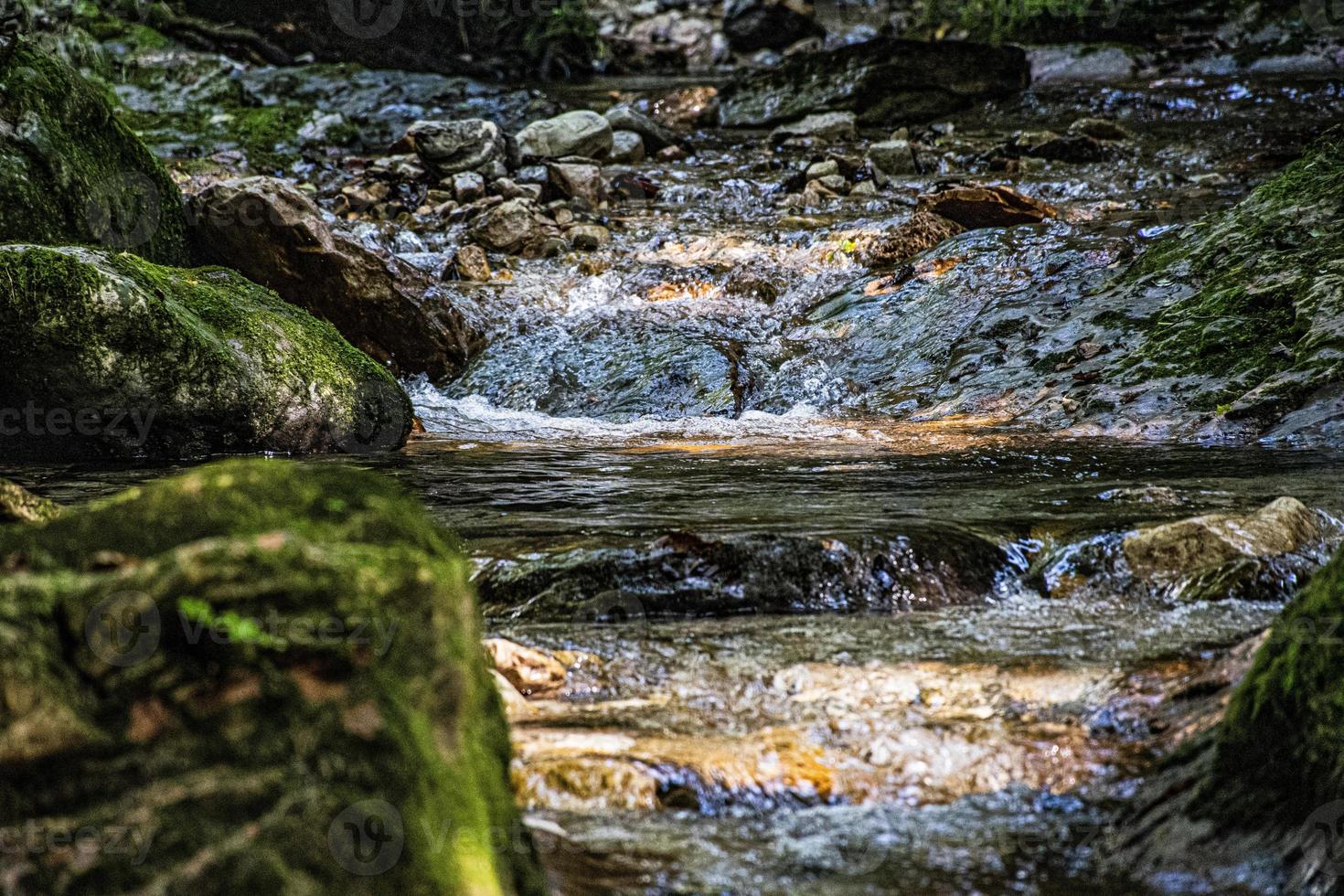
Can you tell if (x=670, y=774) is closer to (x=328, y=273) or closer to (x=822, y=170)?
(x=328, y=273)

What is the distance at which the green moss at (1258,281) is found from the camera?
6.92 metres

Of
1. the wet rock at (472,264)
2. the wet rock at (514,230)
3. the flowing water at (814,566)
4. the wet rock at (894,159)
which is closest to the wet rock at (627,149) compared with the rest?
the wet rock at (894,159)

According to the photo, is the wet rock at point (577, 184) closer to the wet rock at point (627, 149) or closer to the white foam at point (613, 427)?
the wet rock at point (627, 149)

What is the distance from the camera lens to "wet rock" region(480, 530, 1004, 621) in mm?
3822

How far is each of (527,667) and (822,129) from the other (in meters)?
13.6

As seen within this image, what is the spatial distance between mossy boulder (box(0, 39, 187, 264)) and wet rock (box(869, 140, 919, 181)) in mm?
8021

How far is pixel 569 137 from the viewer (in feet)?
47.7

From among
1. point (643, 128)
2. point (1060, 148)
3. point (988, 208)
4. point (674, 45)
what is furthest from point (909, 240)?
point (674, 45)

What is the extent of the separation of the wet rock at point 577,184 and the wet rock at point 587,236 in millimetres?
1165

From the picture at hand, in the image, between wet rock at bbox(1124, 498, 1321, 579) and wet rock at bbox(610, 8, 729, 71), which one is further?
wet rock at bbox(610, 8, 729, 71)

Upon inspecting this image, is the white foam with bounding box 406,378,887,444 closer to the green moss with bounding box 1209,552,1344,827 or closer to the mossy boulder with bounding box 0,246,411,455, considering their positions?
the mossy boulder with bounding box 0,246,411,455

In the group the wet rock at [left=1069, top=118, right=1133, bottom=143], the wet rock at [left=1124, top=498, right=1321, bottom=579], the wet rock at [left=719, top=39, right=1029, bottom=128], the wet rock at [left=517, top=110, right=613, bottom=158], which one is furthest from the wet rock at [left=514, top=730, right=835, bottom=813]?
the wet rock at [left=719, top=39, right=1029, bottom=128]

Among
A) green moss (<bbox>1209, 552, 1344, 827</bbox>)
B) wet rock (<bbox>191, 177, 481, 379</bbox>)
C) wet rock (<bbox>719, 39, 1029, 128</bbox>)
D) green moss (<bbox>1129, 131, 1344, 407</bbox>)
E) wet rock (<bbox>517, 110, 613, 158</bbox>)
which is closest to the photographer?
green moss (<bbox>1209, 552, 1344, 827</bbox>)

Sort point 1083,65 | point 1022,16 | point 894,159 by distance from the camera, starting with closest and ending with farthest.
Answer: point 894,159
point 1083,65
point 1022,16
